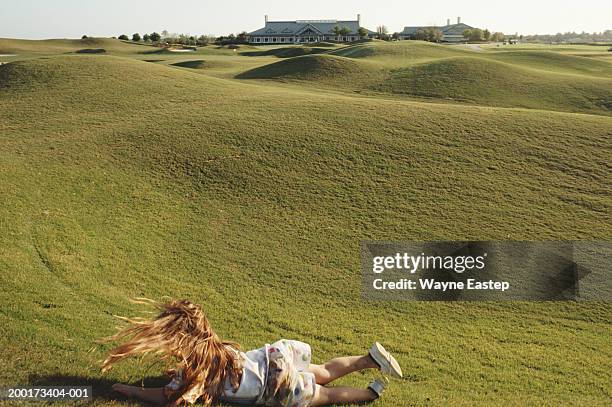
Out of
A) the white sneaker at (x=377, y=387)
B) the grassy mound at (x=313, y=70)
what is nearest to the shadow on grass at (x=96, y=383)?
the white sneaker at (x=377, y=387)

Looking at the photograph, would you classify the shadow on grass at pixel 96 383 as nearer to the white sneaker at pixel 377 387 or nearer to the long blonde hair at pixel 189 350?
the long blonde hair at pixel 189 350

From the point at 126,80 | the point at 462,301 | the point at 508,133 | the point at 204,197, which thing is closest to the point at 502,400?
the point at 462,301

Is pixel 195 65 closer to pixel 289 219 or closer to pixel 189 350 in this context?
pixel 289 219

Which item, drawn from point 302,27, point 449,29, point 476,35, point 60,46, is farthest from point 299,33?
point 60,46

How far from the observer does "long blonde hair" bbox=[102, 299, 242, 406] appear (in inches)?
226

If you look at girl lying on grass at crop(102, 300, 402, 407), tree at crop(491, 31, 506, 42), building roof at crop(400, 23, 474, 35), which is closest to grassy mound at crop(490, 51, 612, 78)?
girl lying on grass at crop(102, 300, 402, 407)

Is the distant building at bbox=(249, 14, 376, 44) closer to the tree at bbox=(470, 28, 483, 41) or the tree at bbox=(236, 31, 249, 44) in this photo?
the tree at bbox=(236, 31, 249, 44)

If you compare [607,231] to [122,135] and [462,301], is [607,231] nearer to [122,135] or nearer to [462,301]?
[462,301]

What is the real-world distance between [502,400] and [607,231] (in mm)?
8706

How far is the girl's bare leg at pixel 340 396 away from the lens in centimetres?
634

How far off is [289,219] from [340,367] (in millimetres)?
→ 7861

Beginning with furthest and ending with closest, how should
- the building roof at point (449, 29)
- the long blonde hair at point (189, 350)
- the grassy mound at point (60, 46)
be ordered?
the building roof at point (449, 29) → the grassy mound at point (60, 46) → the long blonde hair at point (189, 350)

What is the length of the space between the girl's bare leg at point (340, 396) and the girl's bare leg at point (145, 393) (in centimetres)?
168

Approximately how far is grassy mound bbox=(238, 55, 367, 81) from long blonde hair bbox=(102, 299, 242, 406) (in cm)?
3204
